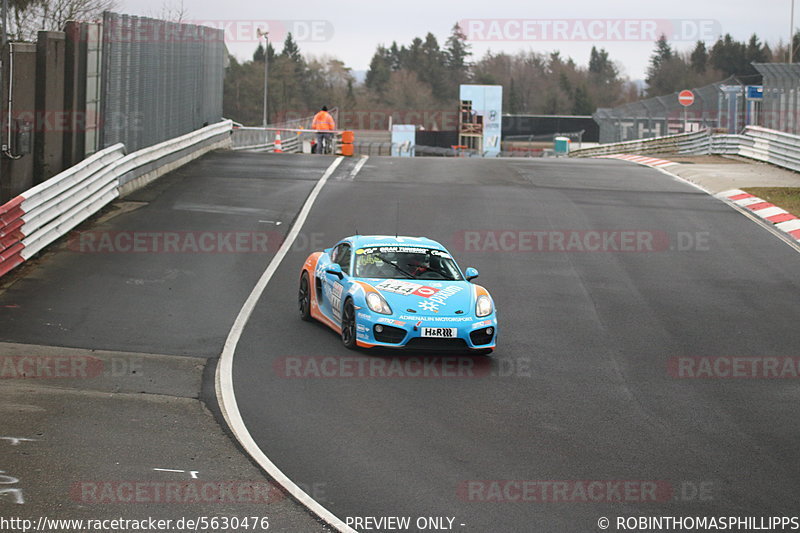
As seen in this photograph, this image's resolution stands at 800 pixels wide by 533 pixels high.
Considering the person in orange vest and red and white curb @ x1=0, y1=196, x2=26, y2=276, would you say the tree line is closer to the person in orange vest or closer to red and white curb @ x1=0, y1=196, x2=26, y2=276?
the person in orange vest

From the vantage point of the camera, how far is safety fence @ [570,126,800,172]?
1091 inches

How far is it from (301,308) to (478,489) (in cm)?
628

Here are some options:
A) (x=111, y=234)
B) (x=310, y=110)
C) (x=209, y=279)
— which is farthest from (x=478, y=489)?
(x=310, y=110)

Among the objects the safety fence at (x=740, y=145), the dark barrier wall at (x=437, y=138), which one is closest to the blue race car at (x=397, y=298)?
the safety fence at (x=740, y=145)

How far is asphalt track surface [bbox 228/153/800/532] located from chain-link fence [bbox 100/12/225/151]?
194 inches

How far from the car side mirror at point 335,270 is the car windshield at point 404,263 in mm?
233

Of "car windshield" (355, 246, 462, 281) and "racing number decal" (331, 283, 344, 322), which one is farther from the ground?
"car windshield" (355, 246, 462, 281)

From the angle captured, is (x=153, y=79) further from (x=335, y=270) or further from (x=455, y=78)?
(x=455, y=78)

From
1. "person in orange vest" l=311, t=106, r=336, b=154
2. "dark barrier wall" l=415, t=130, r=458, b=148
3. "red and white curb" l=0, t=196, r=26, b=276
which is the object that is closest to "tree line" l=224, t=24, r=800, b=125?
"dark barrier wall" l=415, t=130, r=458, b=148

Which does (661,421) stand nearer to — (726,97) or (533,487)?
(533,487)

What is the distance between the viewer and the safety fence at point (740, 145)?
2772 centimetres

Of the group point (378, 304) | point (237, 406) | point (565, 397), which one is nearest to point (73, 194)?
point (378, 304)

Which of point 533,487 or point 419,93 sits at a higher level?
point 419,93

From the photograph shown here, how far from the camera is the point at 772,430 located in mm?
9078
